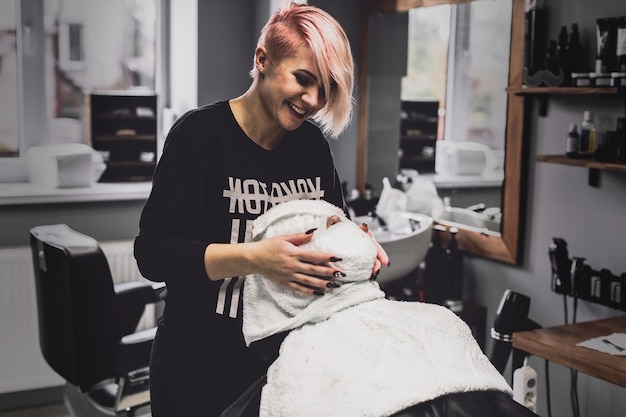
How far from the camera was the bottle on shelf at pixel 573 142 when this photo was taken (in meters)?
2.48

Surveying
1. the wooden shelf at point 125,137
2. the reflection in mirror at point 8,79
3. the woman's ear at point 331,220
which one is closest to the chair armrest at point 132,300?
the wooden shelf at point 125,137

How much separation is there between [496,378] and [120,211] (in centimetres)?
281

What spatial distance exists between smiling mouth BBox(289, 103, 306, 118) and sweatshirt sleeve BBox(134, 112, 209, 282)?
0.18 metres

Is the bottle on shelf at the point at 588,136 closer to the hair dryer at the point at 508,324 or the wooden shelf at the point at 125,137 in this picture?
the hair dryer at the point at 508,324

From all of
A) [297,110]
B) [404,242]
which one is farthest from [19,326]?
[297,110]

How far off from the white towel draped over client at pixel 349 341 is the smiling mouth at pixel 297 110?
160 millimetres

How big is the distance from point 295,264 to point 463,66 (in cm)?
203

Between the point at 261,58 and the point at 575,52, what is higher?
the point at 575,52

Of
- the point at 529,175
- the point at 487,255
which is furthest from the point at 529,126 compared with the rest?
the point at 487,255

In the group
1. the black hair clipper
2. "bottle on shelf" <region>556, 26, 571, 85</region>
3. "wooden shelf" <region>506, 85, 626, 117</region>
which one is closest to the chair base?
the black hair clipper

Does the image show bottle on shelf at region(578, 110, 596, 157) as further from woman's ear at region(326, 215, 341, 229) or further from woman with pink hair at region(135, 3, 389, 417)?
woman's ear at region(326, 215, 341, 229)

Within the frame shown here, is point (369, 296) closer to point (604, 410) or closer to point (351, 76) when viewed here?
point (351, 76)

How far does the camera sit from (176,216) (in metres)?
1.37

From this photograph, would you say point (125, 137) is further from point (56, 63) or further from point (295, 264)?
point (295, 264)
